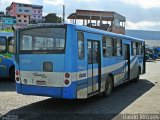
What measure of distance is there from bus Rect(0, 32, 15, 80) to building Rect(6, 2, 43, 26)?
380ft

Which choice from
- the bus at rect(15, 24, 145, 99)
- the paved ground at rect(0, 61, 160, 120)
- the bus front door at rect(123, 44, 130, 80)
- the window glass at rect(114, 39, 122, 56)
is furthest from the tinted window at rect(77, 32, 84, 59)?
the bus front door at rect(123, 44, 130, 80)

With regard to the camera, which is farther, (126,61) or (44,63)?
(126,61)

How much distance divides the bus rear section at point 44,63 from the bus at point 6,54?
732cm

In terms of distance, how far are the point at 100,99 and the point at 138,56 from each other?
7.21 m

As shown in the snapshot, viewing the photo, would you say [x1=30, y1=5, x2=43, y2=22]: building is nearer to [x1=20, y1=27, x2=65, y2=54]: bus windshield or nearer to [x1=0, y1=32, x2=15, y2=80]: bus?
[x1=0, y1=32, x2=15, y2=80]: bus

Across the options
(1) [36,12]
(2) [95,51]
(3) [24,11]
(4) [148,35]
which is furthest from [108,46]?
(1) [36,12]

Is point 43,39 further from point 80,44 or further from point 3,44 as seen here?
point 3,44

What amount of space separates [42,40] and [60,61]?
1.05 m

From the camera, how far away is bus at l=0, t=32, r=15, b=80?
60.7 feet

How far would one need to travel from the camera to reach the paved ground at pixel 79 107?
988cm

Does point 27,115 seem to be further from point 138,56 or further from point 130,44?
point 138,56

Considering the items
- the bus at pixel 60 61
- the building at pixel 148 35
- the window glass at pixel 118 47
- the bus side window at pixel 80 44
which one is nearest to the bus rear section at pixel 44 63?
the bus at pixel 60 61

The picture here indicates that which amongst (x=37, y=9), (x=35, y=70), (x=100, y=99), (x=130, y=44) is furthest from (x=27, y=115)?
(x=37, y=9)

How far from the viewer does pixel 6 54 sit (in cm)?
1850
